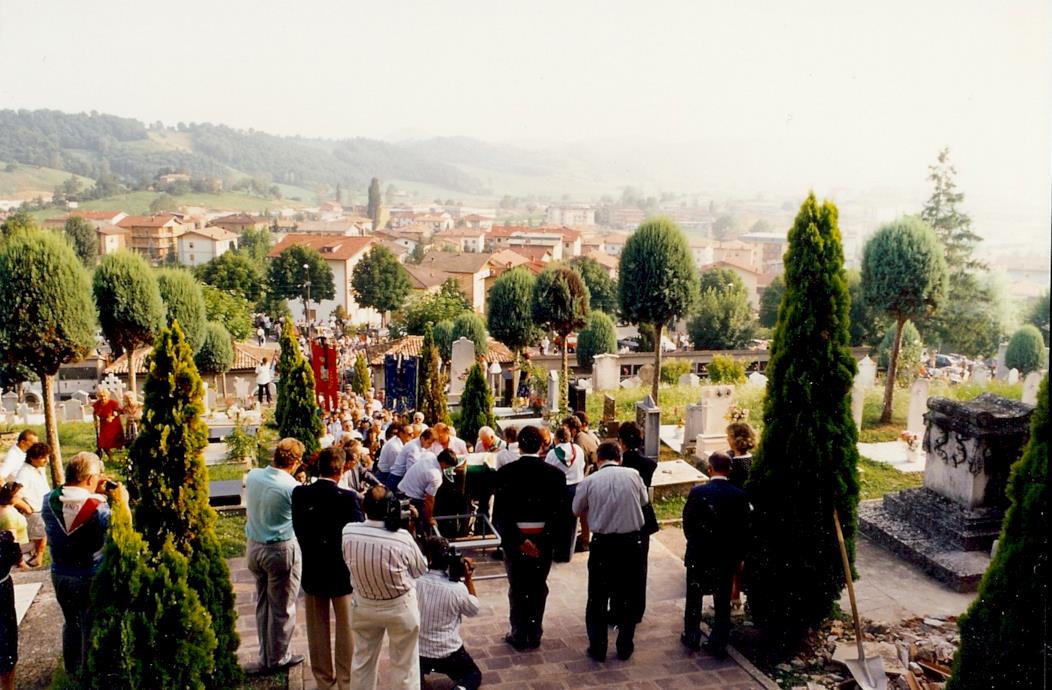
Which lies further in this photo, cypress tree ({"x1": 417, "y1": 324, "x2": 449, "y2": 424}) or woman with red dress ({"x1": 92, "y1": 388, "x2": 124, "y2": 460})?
cypress tree ({"x1": 417, "y1": 324, "x2": 449, "y2": 424})

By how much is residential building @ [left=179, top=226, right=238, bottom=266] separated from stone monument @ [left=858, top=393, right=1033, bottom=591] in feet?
374

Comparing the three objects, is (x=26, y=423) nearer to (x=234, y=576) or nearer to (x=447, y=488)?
(x=234, y=576)

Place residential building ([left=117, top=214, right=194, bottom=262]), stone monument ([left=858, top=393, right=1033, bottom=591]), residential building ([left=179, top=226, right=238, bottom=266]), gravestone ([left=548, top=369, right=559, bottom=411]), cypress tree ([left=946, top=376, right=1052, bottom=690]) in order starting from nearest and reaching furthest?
cypress tree ([left=946, top=376, right=1052, bottom=690]) → stone monument ([left=858, top=393, right=1033, bottom=591]) → gravestone ([left=548, top=369, right=559, bottom=411]) → residential building ([left=117, top=214, right=194, bottom=262]) → residential building ([left=179, top=226, right=238, bottom=266])

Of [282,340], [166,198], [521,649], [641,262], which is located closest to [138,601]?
[521,649]

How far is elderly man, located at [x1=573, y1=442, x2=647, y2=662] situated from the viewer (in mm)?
5492

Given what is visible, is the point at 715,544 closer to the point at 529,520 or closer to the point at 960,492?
the point at 529,520

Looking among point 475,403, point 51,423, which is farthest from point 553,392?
point 51,423

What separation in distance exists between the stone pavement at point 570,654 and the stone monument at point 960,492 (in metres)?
2.89

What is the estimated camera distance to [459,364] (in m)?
21.4

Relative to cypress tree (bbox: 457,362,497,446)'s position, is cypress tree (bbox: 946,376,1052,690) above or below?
above

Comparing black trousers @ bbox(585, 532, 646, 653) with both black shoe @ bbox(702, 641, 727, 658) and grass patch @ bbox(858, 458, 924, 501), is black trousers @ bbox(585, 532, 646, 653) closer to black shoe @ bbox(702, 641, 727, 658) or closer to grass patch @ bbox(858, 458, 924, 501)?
black shoe @ bbox(702, 641, 727, 658)

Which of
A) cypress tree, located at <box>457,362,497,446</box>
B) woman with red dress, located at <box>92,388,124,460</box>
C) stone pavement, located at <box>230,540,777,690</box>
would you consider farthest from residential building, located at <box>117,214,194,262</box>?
stone pavement, located at <box>230,540,777,690</box>

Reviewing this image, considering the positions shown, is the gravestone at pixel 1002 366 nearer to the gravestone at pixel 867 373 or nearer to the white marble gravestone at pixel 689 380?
the gravestone at pixel 867 373

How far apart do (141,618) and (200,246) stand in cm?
11971
